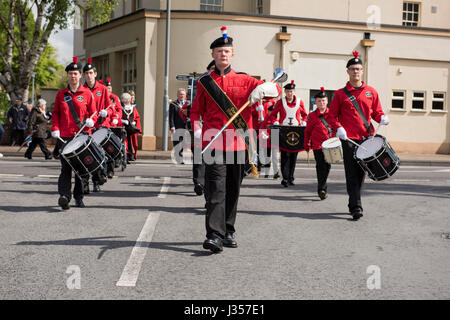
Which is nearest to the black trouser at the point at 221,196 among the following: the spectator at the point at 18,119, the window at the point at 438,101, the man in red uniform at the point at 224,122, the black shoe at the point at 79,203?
the man in red uniform at the point at 224,122

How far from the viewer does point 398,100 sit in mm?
28969

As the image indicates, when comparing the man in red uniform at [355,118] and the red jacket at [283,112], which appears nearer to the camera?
the man in red uniform at [355,118]

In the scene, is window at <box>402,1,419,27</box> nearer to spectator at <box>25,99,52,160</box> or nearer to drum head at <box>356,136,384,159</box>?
spectator at <box>25,99,52,160</box>

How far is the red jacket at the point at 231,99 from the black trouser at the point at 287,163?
20.3ft

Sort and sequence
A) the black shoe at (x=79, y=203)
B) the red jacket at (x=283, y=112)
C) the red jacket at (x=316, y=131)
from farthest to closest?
the red jacket at (x=283, y=112) → the red jacket at (x=316, y=131) → the black shoe at (x=79, y=203)

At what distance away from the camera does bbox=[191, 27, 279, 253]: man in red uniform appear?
241 inches

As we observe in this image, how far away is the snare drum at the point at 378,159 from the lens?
26.6 ft

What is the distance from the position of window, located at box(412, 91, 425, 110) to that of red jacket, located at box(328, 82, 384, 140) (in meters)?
21.5

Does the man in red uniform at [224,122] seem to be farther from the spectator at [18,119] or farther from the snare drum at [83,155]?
the spectator at [18,119]

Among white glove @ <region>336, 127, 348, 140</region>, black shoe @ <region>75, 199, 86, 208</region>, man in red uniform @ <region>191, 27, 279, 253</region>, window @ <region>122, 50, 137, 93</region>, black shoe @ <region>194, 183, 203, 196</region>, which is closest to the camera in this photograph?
man in red uniform @ <region>191, 27, 279, 253</region>

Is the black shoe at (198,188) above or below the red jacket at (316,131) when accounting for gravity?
below

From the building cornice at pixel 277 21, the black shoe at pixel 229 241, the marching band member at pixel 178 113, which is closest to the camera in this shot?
the black shoe at pixel 229 241

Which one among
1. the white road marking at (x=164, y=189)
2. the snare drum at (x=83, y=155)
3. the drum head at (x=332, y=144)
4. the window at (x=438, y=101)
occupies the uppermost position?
the window at (x=438, y=101)

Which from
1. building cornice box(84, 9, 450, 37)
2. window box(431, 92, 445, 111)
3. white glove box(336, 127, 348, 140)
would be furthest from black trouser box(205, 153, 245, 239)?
window box(431, 92, 445, 111)
